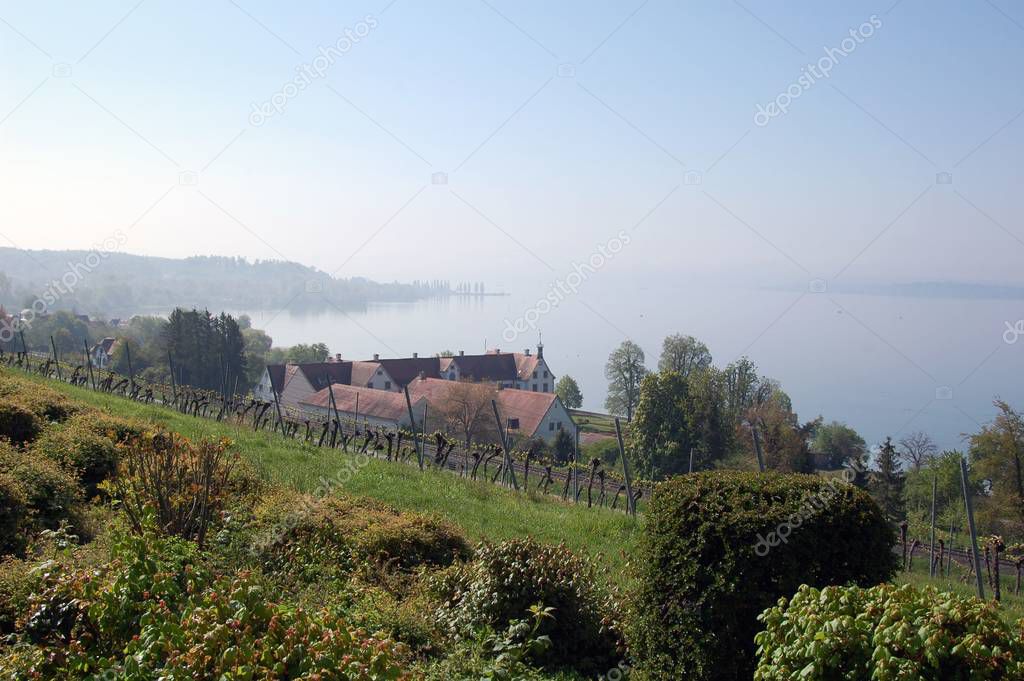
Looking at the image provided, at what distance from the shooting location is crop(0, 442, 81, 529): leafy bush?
8445mm

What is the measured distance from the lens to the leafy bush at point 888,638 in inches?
149

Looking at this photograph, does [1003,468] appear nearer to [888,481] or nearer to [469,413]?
[888,481]

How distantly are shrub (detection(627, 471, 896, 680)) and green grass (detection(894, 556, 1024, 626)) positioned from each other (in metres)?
3.41

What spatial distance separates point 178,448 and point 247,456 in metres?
4.95

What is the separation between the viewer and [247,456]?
539 inches

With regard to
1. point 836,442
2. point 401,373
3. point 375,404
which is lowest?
point 836,442

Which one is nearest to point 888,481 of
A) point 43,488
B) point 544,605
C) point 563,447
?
point 563,447

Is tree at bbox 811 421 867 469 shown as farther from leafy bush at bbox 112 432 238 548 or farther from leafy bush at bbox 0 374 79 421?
leafy bush at bbox 112 432 238 548

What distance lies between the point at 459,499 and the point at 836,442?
51121mm

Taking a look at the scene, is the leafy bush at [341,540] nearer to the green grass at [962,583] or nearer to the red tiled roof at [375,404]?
the green grass at [962,583]

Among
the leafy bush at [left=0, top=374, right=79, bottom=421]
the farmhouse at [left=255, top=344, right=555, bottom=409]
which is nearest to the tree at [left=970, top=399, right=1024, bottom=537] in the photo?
the leafy bush at [left=0, top=374, right=79, bottom=421]

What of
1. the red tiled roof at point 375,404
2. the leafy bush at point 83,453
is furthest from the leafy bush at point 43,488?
the red tiled roof at point 375,404

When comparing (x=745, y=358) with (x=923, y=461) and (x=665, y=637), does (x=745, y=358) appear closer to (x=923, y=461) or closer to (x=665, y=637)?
(x=923, y=461)

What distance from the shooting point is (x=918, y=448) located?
135 feet
